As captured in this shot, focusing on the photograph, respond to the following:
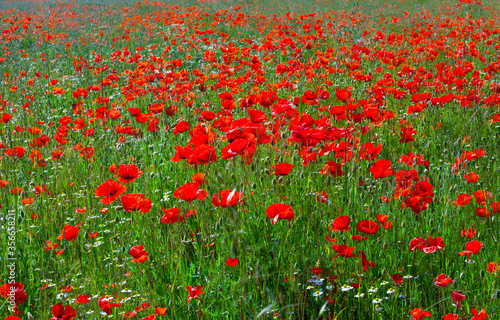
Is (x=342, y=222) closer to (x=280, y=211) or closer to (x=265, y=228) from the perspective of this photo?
(x=280, y=211)

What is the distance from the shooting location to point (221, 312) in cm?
164

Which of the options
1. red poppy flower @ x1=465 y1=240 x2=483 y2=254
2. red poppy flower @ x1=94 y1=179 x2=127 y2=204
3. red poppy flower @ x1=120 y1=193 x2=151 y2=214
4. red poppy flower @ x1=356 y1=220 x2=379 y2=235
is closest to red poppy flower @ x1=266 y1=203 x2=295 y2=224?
red poppy flower @ x1=356 y1=220 x2=379 y2=235

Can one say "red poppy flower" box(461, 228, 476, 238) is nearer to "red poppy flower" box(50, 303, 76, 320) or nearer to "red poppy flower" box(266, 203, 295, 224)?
"red poppy flower" box(266, 203, 295, 224)

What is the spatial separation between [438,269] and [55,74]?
7749 mm

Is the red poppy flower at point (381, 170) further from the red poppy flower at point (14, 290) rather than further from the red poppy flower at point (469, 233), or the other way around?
the red poppy flower at point (14, 290)

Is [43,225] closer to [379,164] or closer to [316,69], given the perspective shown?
[379,164]

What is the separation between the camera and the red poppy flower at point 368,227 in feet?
5.46

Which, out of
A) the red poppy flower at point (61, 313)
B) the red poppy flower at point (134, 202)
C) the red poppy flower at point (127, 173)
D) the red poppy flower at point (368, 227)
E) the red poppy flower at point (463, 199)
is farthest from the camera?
the red poppy flower at point (127, 173)

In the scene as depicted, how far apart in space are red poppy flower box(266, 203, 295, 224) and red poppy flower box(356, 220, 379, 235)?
0.99 feet

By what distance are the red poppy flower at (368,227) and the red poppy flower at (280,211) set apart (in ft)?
0.99

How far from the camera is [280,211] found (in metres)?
1.58

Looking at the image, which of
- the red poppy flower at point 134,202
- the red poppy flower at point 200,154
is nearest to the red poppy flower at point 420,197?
the red poppy flower at point 200,154

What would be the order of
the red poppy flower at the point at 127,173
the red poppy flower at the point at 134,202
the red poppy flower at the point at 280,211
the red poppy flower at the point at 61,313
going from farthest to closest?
1. the red poppy flower at the point at 127,173
2. the red poppy flower at the point at 134,202
3. the red poppy flower at the point at 280,211
4. the red poppy flower at the point at 61,313

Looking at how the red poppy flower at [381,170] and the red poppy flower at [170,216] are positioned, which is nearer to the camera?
the red poppy flower at [170,216]
